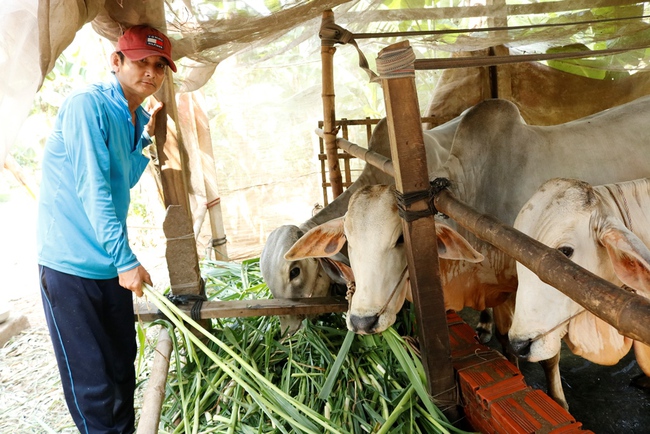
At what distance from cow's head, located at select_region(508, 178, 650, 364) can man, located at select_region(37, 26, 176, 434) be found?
4.88 feet

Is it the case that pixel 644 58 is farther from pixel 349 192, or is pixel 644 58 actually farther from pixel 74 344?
pixel 74 344

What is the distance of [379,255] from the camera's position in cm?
218

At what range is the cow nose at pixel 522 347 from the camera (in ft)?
5.80

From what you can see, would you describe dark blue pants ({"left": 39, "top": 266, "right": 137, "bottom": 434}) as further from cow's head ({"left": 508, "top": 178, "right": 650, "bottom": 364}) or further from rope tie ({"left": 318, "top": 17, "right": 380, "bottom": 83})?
rope tie ({"left": 318, "top": 17, "right": 380, "bottom": 83})

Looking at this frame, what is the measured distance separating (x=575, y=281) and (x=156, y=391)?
1710 millimetres

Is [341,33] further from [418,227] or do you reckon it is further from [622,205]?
[622,205]

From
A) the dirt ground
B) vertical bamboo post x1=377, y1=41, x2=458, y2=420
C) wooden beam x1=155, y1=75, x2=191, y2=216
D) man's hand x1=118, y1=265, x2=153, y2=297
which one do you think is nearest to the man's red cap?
wooden beam x1=155, y1=75, x2=191, y2=216

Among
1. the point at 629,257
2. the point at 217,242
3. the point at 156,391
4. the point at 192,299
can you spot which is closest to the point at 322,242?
the point at 192,299

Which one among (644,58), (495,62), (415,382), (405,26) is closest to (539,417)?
(415,382)

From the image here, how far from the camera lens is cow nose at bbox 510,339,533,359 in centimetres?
177

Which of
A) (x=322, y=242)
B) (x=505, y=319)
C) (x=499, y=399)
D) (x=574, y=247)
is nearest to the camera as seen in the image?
(x=574, y=247)

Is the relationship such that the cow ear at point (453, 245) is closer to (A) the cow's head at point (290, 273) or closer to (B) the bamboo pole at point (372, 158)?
(B) the bamboo pole at point (372, 158)

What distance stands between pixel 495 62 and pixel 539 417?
1327mm

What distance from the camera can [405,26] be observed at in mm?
4109
